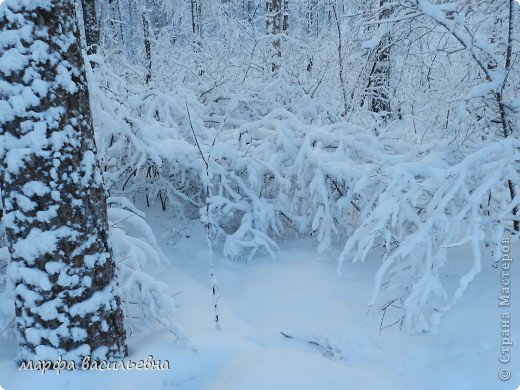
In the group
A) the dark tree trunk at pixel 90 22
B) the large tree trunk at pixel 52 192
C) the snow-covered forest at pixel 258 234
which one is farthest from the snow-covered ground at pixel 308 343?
the dark tree trunk at pixel 90 22

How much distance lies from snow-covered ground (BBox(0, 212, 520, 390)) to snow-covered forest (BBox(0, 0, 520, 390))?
14 mm

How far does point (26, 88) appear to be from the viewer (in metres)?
2.21

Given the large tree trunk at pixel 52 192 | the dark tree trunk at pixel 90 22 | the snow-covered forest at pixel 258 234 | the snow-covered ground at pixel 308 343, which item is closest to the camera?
the large tree trunk at pixel 52 192

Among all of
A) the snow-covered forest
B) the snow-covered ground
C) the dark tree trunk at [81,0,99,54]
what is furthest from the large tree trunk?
the dark tree trunk at [81,0,99,54]

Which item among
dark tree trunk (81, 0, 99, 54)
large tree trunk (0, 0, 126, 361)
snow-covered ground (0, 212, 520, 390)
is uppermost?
dark tree trunk (81, 0, 99, 54)

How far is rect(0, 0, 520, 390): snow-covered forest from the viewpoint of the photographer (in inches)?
93.1

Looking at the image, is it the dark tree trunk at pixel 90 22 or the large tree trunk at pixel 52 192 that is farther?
the dark tree trunk at pixel 90 22

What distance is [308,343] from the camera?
3.15m

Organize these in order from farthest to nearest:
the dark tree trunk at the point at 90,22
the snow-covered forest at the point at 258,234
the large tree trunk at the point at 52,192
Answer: the dark tree trunk at the point at 90,22
the snow-covered forest at the point at 258,234
the large tree trunk at the point at 52,192

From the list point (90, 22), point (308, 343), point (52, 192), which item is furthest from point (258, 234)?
point (90, 22)

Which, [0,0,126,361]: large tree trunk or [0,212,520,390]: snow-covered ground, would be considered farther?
[0,212,520,390]: snow-covered ground

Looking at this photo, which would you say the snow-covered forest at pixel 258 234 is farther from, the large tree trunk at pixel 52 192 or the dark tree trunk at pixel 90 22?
the dark tree trunk at pixel 90 22

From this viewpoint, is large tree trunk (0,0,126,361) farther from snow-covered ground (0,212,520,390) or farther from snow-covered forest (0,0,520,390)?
snow-covered ground (0,212,520,390)

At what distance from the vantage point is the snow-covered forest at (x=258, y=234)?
2.37 metres
